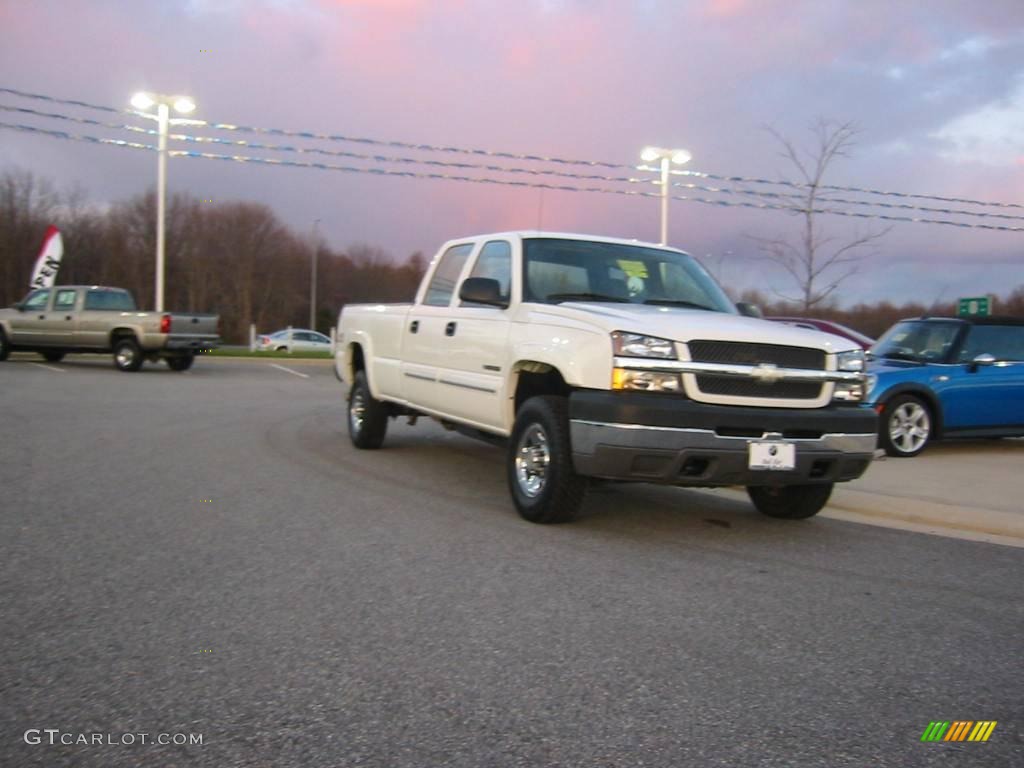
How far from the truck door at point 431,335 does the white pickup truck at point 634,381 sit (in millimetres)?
123

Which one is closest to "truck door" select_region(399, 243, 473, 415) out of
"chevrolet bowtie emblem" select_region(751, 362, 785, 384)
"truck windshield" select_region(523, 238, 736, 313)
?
"truck windshield" select_region(523, 238, 736, 313)

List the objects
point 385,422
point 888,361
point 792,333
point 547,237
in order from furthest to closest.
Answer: point 888,361 → point 385,422 → point 547,237 → point 792,333

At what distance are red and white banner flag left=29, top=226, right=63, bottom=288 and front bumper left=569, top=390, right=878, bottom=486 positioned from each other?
1100 inches

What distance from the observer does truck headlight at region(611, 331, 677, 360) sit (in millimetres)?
5160

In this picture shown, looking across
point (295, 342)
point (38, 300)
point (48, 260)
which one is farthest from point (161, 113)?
point (295, 342)

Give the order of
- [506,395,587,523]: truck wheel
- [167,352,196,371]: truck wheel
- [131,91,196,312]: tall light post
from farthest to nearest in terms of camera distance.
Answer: [131,91,196,312]: tall light post < [167,352,196,371]: truck wheel < [506,395,587,523]: truck wheel

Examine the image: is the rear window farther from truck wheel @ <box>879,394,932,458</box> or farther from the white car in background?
the white car in background

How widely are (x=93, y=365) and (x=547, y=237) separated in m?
18.3

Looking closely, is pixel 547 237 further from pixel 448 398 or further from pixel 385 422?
pixel 385 422

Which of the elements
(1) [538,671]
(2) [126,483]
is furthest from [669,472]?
(2) [126,483]

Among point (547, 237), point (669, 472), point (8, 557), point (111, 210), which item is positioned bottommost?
point (8, 557)

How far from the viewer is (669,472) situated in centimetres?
510

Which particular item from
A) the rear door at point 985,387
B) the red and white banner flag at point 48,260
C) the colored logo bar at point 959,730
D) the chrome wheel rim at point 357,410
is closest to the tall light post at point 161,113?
the red and white banner flag at point 48,260

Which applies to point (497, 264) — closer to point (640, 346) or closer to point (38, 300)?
point (640, 346)
